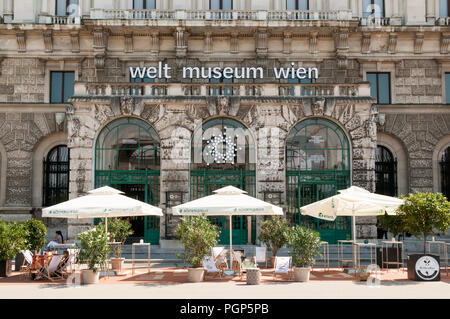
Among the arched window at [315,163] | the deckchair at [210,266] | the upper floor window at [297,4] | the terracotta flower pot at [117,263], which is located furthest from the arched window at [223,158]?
the upper floor window at [297,4]

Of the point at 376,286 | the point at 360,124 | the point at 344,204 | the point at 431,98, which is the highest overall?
the point at 431,98

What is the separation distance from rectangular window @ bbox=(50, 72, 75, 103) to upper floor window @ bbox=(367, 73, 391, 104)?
1709 cm

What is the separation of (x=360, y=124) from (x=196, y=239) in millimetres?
12029

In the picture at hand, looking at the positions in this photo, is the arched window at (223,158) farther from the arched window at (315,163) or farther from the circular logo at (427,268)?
the circular logo at (427,268)

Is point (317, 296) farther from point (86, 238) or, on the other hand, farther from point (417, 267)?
point (86, 238)

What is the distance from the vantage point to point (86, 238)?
47.8ft

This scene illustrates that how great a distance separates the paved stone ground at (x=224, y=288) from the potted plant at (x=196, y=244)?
44 cm

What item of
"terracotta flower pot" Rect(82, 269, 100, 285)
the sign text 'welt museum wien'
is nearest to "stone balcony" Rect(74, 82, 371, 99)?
the sign text 'welt museum wien'

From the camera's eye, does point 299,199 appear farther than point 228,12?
No

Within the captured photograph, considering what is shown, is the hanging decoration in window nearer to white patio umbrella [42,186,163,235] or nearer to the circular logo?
white patio umbrella [42,186,163,235]

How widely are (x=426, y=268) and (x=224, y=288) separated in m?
6.40
